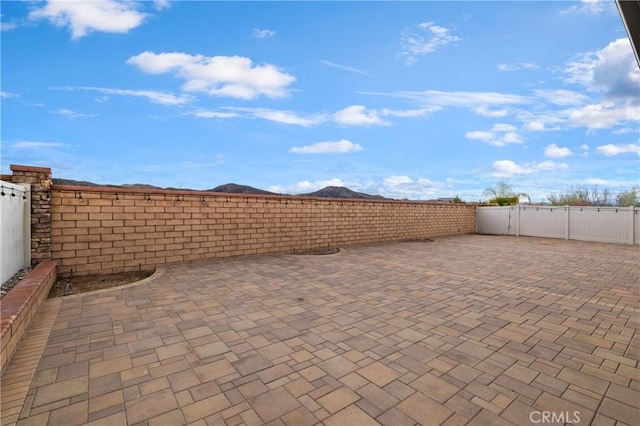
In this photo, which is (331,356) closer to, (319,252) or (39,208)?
(39,208)

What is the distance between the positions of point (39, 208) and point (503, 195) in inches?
838

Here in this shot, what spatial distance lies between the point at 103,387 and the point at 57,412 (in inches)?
10.7

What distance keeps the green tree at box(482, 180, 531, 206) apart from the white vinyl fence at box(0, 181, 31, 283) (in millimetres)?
19802

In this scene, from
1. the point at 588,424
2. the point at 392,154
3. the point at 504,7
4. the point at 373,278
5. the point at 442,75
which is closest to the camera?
the point at 588,424

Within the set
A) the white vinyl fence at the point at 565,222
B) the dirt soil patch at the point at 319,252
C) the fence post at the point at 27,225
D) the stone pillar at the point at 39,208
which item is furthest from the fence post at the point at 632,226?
the fence post at the point at 27,225

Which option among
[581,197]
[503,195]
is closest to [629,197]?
[581,197]

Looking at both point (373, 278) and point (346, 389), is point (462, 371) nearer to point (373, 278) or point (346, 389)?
point (346, 389)

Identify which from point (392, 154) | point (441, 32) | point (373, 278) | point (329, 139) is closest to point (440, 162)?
point (392, 154)

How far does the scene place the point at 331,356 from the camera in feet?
7.95

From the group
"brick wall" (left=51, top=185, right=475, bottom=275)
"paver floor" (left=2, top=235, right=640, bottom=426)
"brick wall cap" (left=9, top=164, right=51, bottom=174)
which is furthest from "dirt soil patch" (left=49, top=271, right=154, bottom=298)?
"brick wall cap" (left=9, top=164, right=51, bottom=174)

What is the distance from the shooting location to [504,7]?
7.50 metres

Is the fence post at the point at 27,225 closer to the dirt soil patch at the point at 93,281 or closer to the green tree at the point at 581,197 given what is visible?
the dirt soil patch at the point at 93,281

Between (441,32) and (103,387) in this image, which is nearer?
(103,387)

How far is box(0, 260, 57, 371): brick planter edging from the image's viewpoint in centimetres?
222
